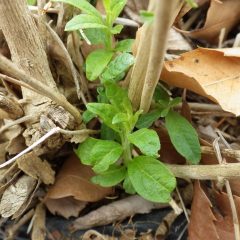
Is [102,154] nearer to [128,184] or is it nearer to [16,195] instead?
[128,184]

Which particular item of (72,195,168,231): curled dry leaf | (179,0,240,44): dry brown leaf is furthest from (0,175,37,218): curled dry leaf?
(179,0,240,44): dry brown leaf

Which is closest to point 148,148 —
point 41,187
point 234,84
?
point 234,84

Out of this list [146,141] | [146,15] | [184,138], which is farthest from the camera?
[184,138]

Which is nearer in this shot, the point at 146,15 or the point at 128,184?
the point at 146,15

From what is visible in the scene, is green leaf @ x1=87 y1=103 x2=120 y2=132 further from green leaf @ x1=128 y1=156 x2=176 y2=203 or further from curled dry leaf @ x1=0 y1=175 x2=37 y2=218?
curled dry leaf @ x1=0 y1=175 x2=37 y2=218

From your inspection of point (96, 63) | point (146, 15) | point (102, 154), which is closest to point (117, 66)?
point (96, 63)

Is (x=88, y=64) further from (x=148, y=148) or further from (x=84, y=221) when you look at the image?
(x=84, y=221)

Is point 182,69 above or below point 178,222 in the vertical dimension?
above
